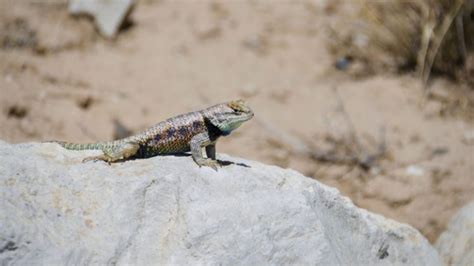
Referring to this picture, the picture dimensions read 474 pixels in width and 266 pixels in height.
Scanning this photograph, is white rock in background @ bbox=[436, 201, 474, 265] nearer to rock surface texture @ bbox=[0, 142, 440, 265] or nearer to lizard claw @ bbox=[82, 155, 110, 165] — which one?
rock surface texture @ bbox=[0, 142, 440, 265]

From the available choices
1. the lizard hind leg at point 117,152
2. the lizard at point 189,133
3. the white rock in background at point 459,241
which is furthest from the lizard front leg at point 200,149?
the white rock in background at point 459,241

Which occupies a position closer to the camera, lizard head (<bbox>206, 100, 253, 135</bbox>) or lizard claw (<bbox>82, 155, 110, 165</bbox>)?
lizard claw (<bbox>82, 155, 110, 165</bbox>)

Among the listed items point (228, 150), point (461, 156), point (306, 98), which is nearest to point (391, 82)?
point (306, 98)

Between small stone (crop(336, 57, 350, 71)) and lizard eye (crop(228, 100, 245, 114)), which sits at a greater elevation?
lizard eye (crop(228, 100, 245, 114))

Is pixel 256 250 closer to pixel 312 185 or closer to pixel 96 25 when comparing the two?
pixel 312 185

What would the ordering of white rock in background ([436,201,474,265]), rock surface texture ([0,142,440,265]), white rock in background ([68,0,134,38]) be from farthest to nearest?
white rock in background ([68,0,134,38])
white rock in background ([436,201,474,265])
rock surface texture ([0,142,440,265])

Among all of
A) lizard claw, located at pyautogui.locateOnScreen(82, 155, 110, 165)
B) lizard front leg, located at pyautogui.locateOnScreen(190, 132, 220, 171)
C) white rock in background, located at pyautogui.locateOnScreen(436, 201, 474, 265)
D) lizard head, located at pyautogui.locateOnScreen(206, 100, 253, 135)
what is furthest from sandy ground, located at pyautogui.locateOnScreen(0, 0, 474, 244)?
lizard claw, located at pyautogui.locateOnScreen(82, 155, 110, 165)

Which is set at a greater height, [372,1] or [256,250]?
[256,250]

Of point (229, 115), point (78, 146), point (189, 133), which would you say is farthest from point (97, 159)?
point (229, 115)
